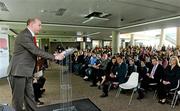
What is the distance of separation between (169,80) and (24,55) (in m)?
3.48

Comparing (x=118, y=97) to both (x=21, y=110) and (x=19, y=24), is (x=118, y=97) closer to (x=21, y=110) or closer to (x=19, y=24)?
(x=21, y=110)

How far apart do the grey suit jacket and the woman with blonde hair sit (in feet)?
10.5

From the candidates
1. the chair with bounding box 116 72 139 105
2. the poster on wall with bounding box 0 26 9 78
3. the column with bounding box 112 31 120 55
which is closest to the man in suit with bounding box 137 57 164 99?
the chair with bounding box 116 72 139 105

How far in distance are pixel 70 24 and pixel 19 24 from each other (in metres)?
2.66

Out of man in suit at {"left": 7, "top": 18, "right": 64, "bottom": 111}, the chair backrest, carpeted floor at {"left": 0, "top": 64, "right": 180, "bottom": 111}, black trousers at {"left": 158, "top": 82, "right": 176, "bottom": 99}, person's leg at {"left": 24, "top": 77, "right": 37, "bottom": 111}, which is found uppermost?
man in suit at {"left": 7, "top": 18, "right": 64, "bottom": 111}

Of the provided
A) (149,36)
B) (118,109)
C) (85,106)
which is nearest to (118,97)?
(118,109)

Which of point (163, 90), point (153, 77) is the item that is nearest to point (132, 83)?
point (153, 77)

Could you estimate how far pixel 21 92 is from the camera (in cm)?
233

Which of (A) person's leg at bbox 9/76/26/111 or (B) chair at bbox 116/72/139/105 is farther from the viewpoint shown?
(B) chair at bbox 116/72/139/105

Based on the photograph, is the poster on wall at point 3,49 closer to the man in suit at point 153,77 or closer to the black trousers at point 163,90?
the man in suit at point 153,77

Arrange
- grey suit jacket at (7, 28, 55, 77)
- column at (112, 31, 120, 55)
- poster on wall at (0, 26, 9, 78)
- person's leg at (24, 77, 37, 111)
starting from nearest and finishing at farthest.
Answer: grey suit jacket at (7, 28, 55, 77) → person's leg at (24, 77, 37, 111) → poster on wall at (0, 26, 9, 78) → column at (112, 31, 120, 55)

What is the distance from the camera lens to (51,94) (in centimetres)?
559

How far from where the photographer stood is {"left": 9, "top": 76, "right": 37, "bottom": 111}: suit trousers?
232cm

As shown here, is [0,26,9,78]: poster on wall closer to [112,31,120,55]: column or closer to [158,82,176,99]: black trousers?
[158,82,176,99]: black trousers
